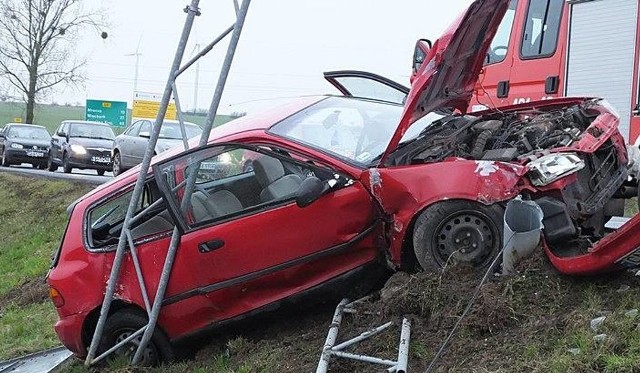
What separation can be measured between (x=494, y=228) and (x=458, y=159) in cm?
51

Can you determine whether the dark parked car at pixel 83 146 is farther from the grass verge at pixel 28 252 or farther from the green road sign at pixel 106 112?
the green road sign at pixel 106 112

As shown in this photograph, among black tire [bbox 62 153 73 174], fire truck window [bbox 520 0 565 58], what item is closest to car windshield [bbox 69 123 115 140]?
black tire [bbox 62 153 73 174]

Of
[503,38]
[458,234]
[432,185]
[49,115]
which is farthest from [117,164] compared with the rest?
[49,115]

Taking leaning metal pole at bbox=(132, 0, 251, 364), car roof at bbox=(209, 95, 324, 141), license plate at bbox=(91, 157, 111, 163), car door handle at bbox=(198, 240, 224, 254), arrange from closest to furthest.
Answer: car door handle at bbox=(198, 240, 224, 254), leaning metal pole at bbox=(132, 0, 251, 364), car roof at bbox=(209, 95, 324, 141), license plate at bbox=(91, 157, 111, 163)

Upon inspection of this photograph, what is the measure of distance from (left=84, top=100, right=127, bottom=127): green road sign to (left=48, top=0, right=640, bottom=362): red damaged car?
35993 millimetres

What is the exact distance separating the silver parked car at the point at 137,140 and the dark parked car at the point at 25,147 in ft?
27.3

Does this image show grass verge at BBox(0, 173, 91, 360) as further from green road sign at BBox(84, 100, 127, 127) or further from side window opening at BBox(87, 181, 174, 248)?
green road sign at BBox(84, 100, 127, 127)

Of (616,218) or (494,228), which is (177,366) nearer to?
(494,228)

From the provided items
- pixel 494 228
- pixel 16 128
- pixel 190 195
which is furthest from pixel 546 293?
pixel 16 128

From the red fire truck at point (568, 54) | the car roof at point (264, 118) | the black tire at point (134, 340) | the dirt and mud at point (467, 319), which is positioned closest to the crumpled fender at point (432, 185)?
the dirt and mud at point (467, 319)

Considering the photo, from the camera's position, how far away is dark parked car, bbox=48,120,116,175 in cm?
1867

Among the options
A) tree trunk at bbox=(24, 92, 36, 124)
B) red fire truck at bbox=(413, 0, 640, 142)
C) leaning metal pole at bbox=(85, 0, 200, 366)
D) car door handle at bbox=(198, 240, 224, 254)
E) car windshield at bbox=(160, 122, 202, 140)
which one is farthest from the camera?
tree trunk at bbox=(24, 92, 36, 124)

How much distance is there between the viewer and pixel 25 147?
2402 centimetres

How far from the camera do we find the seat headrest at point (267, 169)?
16.9ft
